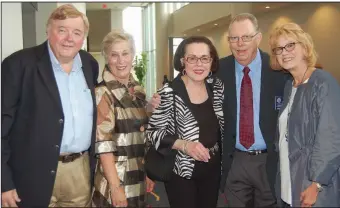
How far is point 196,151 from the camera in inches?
79.7

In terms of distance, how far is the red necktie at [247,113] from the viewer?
2215 millimetres

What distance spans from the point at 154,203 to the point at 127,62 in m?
0.81

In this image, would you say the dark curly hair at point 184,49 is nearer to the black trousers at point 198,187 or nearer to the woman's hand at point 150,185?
the black trousers at point 198,187

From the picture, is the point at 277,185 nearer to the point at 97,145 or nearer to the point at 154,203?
the point at 154,203

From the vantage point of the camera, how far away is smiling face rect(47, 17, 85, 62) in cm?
183

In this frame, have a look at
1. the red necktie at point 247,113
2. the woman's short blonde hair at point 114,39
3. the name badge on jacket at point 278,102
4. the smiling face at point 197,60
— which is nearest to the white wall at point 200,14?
the smiling face at point 197,60

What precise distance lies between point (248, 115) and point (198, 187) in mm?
484

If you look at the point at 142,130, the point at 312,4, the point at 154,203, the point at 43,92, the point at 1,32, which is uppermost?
the point at 312,4

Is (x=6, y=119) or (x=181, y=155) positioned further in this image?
(x=181, y=155)

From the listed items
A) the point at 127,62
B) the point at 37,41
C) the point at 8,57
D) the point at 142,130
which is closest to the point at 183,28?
the point at 127,62

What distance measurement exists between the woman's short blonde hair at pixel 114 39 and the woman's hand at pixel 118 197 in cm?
67

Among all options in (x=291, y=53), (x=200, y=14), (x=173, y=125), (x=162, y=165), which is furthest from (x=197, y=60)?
(x=162, y=165)

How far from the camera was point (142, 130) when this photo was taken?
2.06 metres

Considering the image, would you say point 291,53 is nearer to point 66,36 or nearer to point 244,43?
point 244,43
